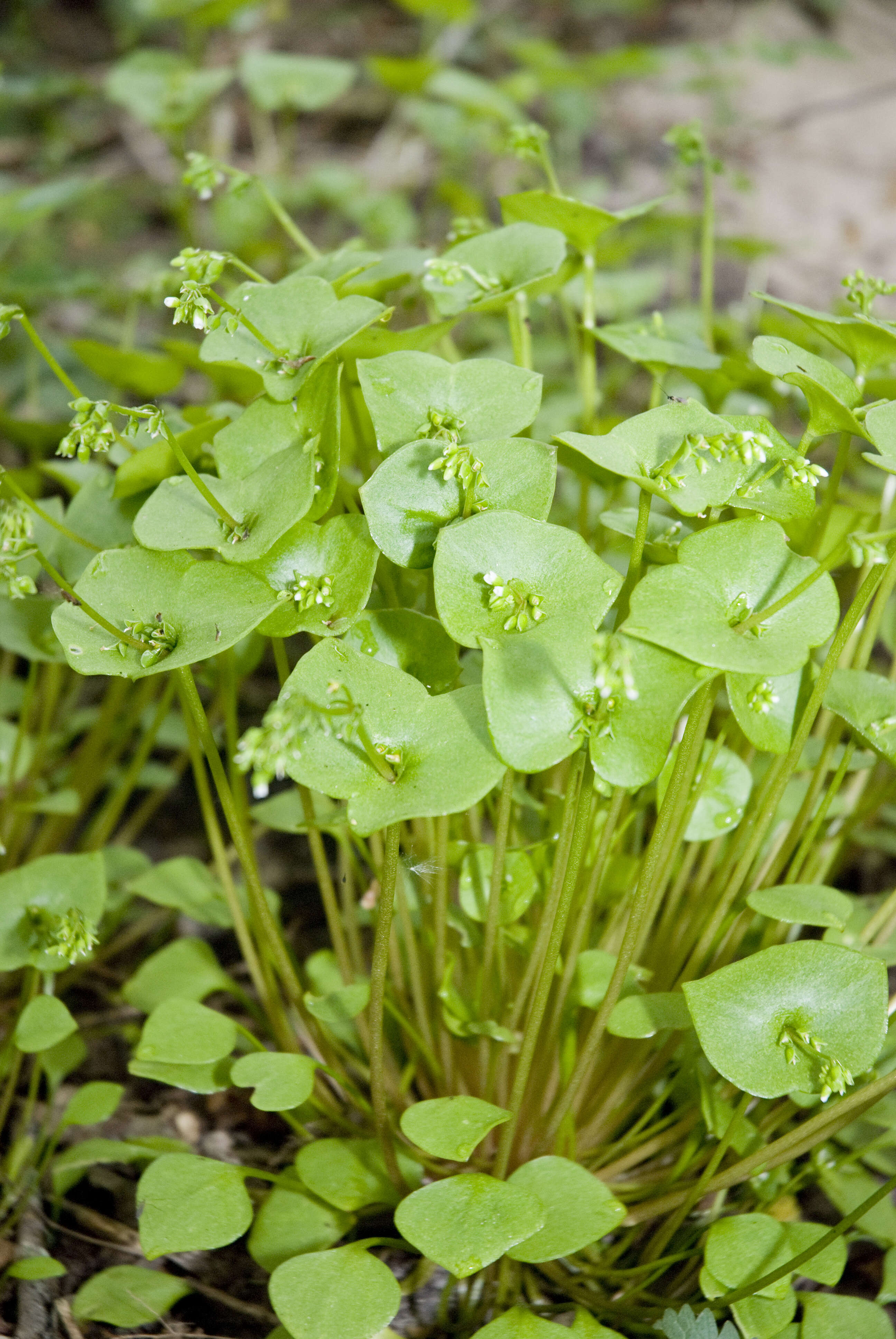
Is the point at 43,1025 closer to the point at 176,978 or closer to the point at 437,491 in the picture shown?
the point at 176,978

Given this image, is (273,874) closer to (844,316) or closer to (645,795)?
(645,795)

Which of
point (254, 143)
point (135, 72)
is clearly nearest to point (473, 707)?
point (135, 72)

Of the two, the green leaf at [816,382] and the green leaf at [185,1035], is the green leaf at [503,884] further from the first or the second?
the green leaf at [816,382]

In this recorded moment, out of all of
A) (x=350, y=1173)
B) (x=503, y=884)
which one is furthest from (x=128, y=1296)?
(x=503, y=884)

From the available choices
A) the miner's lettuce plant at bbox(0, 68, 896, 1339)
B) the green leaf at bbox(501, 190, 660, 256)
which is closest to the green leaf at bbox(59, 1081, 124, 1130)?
the miner's lettuce plant at bbox(0, 68, 896, 1339)

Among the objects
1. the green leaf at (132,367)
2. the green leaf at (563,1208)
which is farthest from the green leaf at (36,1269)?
the green leaf at (132,367)

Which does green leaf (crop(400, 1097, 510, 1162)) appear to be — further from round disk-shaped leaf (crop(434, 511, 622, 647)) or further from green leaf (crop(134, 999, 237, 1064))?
round disk-shaped leaf (crop(434, 511, 622, 647))
